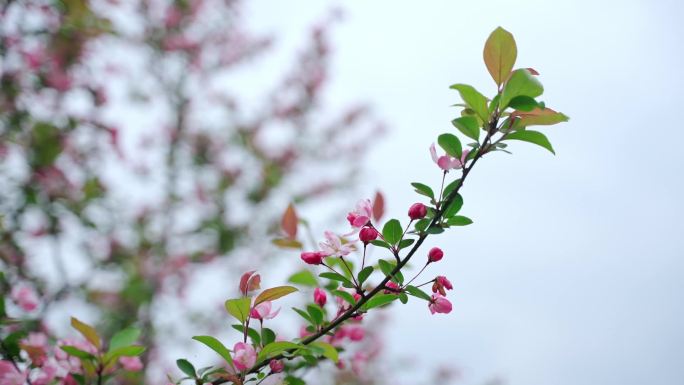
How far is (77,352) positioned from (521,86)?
1.58 feet

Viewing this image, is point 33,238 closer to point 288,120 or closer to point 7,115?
point 7,115

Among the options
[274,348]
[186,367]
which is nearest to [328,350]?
[274,348]

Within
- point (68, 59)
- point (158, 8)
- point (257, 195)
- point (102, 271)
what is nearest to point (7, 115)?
point (68, 59)

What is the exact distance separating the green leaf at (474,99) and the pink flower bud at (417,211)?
10 centimetres

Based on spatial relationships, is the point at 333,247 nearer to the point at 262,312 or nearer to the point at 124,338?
the point at 262,312

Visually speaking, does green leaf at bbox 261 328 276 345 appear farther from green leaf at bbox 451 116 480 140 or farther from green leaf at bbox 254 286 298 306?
green leaf at bbox 451 116 480 140

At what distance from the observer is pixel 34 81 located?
1546 mm

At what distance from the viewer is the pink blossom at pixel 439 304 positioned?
54 cm

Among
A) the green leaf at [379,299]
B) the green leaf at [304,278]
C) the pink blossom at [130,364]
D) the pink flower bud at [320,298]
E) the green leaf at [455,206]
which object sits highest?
the green leaf at [304,278]

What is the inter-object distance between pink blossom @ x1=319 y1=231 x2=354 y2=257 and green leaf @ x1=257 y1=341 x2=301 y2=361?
11cm

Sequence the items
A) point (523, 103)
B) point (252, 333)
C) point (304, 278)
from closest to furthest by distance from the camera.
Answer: point (523, 103) < point (252, 333) < point (304, 278)

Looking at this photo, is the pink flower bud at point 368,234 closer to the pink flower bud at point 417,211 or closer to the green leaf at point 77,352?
the pink flower bud at point 417,211

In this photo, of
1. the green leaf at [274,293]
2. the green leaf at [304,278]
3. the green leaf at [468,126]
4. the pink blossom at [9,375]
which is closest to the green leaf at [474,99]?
the green leaf at [468,126]

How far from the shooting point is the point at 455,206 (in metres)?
0.52
